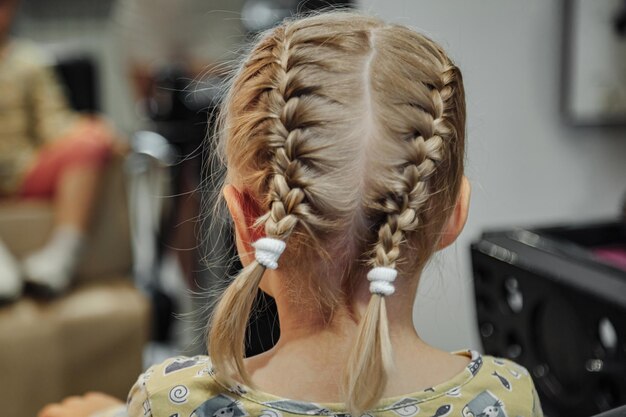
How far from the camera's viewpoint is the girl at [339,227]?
0.60 m

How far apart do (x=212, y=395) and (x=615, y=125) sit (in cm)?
164

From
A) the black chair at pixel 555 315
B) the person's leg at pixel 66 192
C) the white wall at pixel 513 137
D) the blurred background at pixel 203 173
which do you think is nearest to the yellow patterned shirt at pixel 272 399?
the black chair at pixel 555 315

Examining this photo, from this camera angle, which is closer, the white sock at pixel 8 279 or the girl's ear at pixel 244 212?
the girl's ear at pixel 244 212

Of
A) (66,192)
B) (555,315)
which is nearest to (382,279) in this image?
(555,315)

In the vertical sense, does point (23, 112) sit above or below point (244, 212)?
below

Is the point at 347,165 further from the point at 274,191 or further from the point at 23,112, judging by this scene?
the point at 23,112

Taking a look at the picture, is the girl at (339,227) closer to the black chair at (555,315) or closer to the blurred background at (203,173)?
the black chair at (555,315)

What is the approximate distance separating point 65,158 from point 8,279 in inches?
14.7

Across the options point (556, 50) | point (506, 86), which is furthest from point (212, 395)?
point (556, 50)

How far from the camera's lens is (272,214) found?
597mm

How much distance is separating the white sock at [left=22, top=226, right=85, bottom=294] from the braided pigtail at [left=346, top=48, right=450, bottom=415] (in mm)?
1229

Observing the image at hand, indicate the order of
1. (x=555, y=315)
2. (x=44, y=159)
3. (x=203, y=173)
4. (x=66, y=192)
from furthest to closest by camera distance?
1. (x=44, y=159)
2. (x=66, y=192)
3. (x=203, y=173)
4. (x=555, y=315)

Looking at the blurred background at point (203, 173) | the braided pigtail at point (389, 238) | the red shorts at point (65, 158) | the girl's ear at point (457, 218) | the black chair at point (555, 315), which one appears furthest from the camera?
the red shorts at point (65, 158)

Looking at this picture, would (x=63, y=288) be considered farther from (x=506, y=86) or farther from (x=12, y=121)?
(x=506, y=86)
